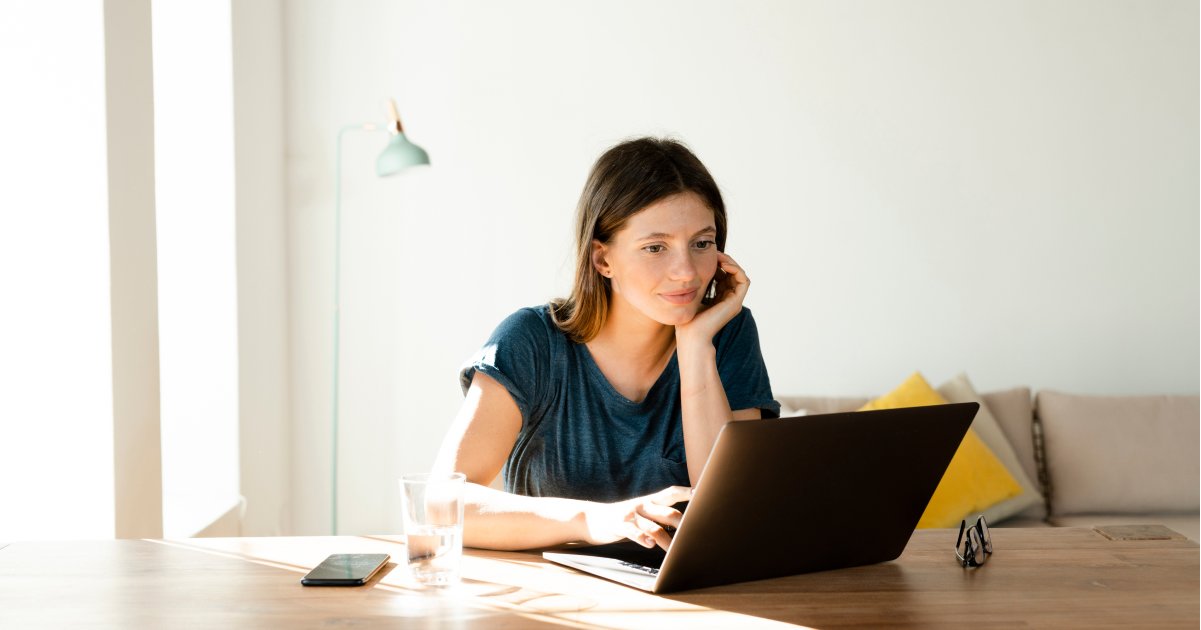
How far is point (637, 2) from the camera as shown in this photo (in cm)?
376

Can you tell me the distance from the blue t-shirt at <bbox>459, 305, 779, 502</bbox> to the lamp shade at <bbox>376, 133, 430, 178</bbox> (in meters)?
1.63

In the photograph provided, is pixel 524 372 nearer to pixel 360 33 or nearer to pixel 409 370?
pixel 409 370

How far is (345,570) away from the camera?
1.20 metres

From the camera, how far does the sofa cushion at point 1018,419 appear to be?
3.38 meters

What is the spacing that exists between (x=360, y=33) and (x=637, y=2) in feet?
3.27

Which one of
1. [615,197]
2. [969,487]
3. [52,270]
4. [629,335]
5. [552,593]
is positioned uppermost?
[615,197]

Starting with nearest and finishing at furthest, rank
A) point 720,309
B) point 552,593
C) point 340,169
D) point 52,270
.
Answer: point 552,593, point 720,309, point 52,270, point 340,169

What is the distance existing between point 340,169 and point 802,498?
292cm

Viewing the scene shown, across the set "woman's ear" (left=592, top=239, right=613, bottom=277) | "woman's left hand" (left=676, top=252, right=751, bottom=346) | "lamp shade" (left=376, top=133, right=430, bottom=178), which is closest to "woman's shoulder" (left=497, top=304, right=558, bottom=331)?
"woman's ear" (left=592, top=239, right=613, bottom=277)

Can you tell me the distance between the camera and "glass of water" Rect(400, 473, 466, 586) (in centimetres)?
116

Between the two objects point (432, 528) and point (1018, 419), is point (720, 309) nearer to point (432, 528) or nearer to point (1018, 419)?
point (432, 528)

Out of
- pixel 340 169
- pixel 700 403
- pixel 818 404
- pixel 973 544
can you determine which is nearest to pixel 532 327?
pixel 700 403

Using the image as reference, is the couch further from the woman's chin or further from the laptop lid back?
the laptop lid back

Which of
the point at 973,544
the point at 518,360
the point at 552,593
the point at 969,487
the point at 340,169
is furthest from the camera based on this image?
the point at 340,169
